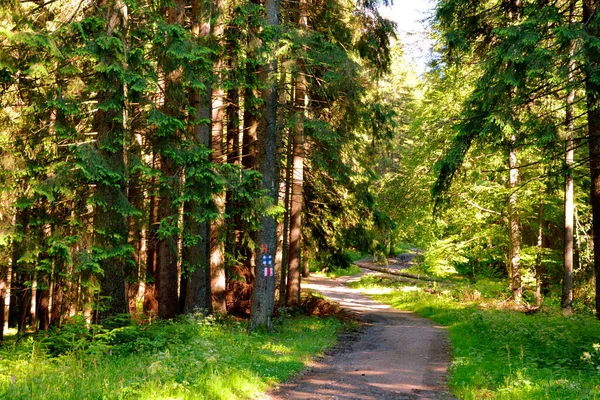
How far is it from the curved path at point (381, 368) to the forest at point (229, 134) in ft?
9.23

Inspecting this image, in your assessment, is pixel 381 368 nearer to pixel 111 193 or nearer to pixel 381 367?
pixel 381 367

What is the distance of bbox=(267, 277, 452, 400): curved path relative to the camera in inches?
316

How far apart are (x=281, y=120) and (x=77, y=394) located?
10.3 meters

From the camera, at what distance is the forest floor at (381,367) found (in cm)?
804

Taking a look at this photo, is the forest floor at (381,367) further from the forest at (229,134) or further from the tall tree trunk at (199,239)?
the tall tree trunk at (199,239)

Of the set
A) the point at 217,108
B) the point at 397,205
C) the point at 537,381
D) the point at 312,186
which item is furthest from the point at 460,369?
the point at 397,205

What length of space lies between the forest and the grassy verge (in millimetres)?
2369

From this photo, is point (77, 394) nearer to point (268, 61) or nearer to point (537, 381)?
point (537, 381)

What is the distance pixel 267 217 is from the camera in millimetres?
12539

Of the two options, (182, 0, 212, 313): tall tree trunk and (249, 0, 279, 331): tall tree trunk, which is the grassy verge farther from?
(182, 0, 212, 313): tall tree trunk

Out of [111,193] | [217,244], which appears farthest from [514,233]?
[111,193]

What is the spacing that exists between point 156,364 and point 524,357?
6985 mm

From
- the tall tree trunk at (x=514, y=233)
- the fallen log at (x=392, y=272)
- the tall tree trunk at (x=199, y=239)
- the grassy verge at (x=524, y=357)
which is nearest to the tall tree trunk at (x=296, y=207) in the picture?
the tall tree trunk at (x=199, y=239)

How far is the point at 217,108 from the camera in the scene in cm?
1425
